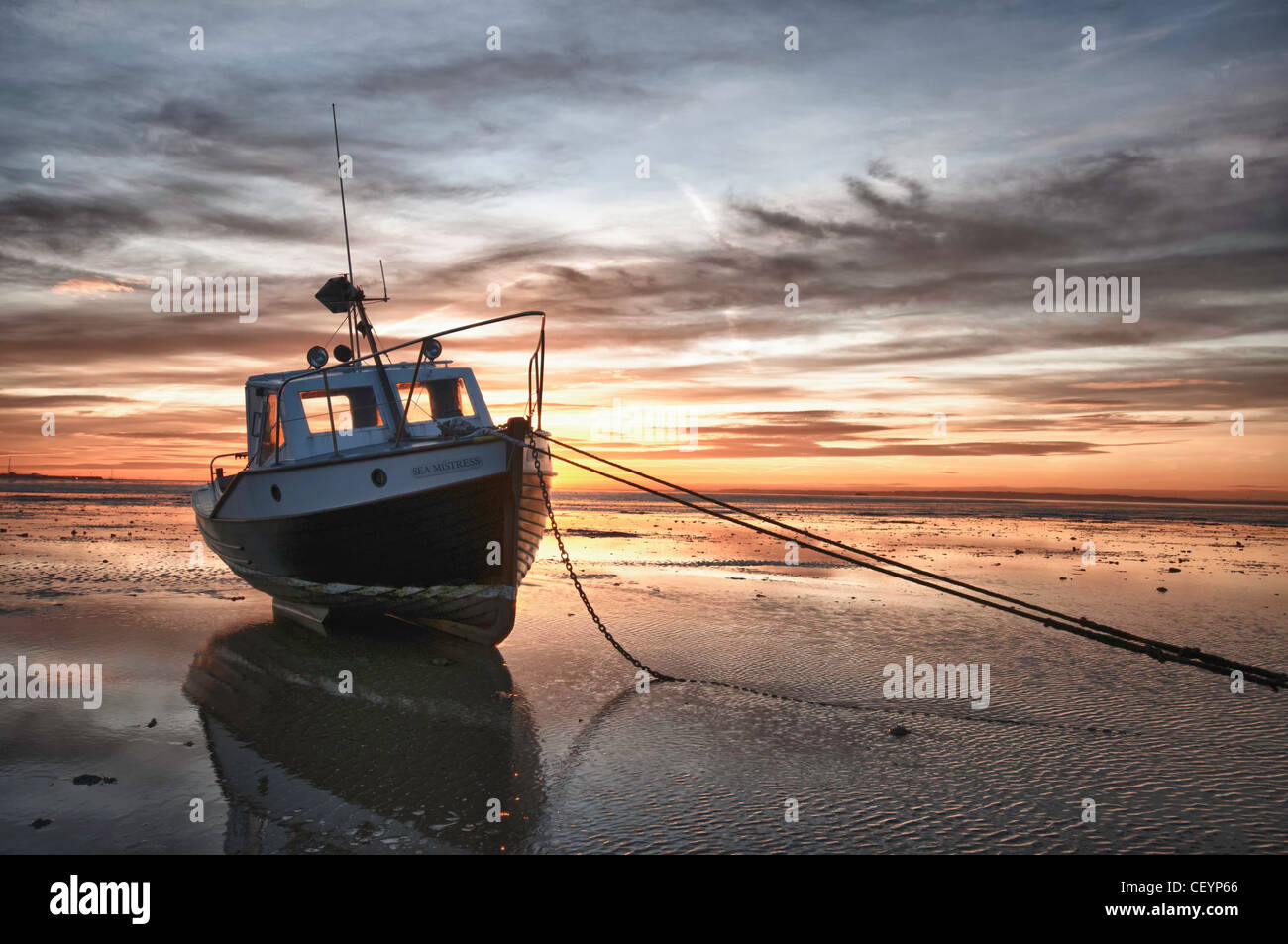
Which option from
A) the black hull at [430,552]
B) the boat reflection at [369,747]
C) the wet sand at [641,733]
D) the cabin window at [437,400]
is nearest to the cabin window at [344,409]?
the cabin window at [437,400]

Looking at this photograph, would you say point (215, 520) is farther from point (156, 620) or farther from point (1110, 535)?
point (1110, 535)

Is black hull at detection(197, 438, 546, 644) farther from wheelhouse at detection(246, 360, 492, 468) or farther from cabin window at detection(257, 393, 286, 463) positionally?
cabin window at detection(257, 393, 286, 463)

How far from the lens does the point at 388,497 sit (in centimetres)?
1095

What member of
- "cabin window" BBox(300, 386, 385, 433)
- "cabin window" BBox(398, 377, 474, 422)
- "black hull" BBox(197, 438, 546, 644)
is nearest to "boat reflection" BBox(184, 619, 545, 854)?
"black hull" BBox(197, 438, 546, 644)

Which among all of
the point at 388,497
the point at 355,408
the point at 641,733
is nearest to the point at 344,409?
the point at 355,408

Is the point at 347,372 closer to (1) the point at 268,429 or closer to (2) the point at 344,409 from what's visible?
(2) the point at 344,409

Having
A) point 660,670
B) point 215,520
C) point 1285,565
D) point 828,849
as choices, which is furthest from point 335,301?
point 1285,565

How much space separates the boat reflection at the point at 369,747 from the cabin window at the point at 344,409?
156 inches

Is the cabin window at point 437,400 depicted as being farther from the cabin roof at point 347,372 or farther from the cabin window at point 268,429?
the cabin window at point 268,429

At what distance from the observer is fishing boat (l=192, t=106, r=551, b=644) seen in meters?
10.9

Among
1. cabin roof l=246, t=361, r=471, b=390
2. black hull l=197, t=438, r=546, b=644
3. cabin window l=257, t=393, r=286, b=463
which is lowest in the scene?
black hull l=197, t=438, r=546, b=644

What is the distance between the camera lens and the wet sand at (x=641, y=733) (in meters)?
5.56

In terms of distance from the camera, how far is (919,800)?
19.6ft

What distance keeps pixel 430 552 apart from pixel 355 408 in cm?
397
